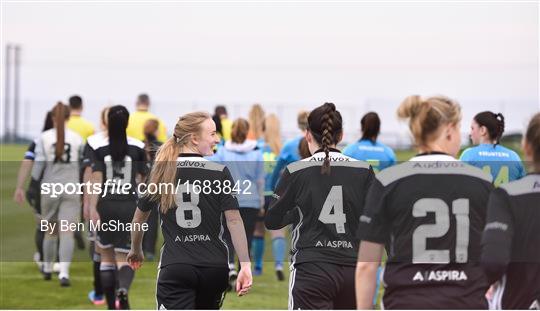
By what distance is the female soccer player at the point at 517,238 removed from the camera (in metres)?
5.23

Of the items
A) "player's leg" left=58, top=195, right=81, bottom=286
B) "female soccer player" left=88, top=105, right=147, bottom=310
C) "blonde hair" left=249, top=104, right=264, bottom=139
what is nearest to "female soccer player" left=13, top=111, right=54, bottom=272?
"player's leg" left=58, top=195, right=81, bottom=286

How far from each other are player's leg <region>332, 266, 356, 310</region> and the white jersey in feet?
25.1

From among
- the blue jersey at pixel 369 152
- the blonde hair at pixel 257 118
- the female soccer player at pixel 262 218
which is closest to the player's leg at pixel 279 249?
the female soccer player at pixel 262 218

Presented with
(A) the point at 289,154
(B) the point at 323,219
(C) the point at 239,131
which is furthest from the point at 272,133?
(B) the point at 323,219

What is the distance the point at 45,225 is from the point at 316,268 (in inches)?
323

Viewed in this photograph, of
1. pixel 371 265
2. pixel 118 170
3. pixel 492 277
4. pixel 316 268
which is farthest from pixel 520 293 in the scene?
pixel 118 170

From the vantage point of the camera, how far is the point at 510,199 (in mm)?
5312

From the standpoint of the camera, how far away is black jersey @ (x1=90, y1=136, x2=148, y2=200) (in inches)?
437

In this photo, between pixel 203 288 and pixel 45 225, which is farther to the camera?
pixel 45 225

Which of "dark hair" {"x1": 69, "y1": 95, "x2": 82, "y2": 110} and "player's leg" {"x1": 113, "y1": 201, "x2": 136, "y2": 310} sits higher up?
"dark hair" {"x1": 69, "y1": 95, "x2": 82, "y2": 110}

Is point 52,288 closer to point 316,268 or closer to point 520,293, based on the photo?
point 316,268

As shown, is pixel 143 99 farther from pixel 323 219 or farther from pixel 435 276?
pixel 435 276

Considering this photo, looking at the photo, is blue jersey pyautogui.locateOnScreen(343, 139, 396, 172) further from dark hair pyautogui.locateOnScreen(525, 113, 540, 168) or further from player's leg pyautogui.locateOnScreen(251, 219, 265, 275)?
dark hair pyautogui.locateOnScreen(525, 113, 540, 168)
